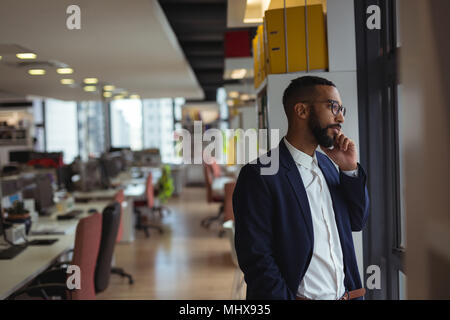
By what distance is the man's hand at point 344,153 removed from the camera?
1847 millimetres

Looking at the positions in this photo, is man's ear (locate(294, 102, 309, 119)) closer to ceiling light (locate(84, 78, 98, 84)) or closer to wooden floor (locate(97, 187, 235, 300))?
wooden floor (locate(97, 187, 235, 300))

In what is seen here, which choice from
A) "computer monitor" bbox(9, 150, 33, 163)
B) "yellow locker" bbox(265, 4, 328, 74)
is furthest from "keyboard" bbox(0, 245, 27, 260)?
"computer monitor" bbox(9, 150, 33, 163)

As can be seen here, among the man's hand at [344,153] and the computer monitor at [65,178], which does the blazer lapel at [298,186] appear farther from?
the computer monitor at [65,178]

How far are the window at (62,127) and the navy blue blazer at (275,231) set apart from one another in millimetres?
15980

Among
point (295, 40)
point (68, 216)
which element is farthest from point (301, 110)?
point (68, 216)

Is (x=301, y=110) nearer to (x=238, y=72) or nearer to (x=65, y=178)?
(x=238, y=72)

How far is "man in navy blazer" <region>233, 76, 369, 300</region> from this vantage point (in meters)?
1.79

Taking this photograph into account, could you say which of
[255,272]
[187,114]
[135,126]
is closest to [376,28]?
[255,272]

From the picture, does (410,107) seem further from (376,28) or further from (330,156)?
(376,28)

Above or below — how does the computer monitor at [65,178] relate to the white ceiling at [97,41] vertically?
below

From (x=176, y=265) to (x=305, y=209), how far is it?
4.81m

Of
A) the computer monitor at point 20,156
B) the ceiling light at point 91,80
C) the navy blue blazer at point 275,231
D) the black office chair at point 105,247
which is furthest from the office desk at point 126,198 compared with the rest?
the computer monitor at point 20,156

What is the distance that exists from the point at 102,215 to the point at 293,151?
2.43 metres

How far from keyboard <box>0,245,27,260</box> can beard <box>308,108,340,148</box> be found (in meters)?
2.79
